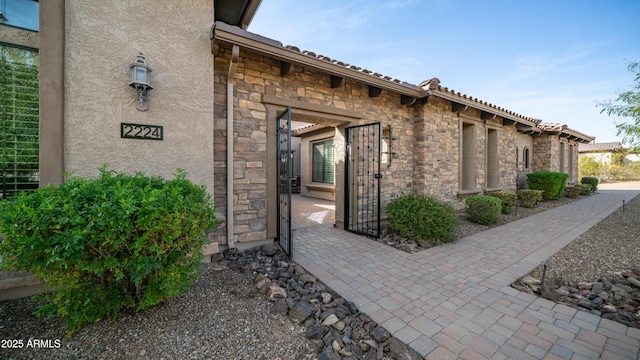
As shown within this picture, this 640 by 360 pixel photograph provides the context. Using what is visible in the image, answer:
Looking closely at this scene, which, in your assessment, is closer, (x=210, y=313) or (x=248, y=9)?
(x=210, y=313)

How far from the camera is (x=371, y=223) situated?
218 inches

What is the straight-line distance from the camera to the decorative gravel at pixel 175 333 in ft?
5.68

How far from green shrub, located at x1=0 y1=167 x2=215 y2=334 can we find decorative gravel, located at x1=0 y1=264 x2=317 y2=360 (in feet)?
0.52

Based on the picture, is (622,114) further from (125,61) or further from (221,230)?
(125,61)

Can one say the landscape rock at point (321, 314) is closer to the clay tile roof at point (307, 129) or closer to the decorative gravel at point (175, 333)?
the decorative gravel at point (175, 333)

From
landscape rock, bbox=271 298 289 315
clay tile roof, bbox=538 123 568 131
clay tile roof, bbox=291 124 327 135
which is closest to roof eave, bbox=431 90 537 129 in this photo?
clay tile roof, bbox=538 123 568 131

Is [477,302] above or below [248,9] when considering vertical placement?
below

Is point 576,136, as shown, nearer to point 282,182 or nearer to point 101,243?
point 282,182

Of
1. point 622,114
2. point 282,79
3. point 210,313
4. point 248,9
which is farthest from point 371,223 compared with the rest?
point 622,114

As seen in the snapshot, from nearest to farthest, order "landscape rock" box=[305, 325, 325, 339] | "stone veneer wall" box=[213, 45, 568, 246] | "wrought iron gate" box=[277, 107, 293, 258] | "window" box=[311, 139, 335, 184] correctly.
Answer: "landscape rock" box=[305, 325, 325, 339], "stone veneer wall" box=[213, 45, 568, 246], "wrought iron gate" box=[277, 107, 293, 258], "window" box=[311, 139, 335, 184]

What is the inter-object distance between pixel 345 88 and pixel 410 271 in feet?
12.3

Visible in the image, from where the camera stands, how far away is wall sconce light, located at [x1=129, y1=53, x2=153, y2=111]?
2732 millimetres

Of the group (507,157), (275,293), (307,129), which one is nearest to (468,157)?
(507,157)

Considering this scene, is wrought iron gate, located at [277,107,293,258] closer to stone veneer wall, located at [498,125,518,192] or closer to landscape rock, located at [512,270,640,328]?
landscape rock, located at [512,270,640,328]
